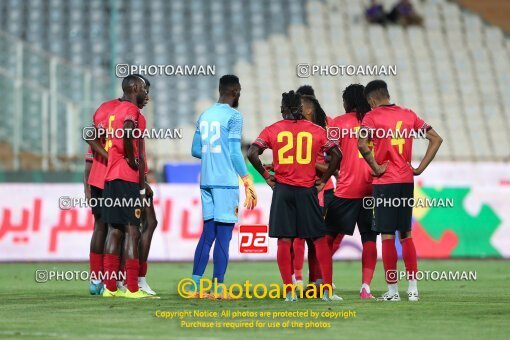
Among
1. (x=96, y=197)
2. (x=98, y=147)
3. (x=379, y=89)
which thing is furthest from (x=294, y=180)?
(x=96, y=197)

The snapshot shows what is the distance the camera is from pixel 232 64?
34.5m

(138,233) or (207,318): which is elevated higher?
(138,233)

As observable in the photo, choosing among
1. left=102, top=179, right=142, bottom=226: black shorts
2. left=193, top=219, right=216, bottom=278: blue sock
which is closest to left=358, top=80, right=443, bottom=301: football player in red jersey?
left=193, top=219, right=216, bottom=278: blue sock

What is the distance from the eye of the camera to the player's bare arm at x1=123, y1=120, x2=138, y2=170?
40.2 ft

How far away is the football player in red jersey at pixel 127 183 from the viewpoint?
1249 cm

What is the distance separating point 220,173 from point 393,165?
180 cm

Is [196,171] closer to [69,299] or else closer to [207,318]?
[69,299]

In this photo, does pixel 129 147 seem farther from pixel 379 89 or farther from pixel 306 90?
pixel 379 89

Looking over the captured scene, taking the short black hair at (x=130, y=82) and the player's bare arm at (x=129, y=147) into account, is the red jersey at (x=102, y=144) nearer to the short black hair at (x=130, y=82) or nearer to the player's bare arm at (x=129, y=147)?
the short black hair at (x=130, y=82)

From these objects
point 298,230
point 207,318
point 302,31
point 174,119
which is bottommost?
point 207,318

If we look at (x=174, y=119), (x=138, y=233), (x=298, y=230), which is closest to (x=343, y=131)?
(x=298, y=230)

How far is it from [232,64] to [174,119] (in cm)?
284

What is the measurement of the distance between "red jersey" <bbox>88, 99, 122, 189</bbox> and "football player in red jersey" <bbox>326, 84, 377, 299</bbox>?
2.45 meters

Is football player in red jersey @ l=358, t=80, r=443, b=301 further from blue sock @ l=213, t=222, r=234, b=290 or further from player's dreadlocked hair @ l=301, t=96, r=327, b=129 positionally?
blue sock @ l=213, t=222, r=234, b=290
